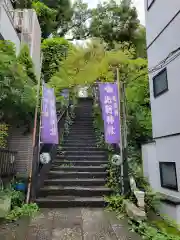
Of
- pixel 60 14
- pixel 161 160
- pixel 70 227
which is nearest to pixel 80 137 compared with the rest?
pixel 161 160

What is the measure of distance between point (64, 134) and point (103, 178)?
4.20 metres

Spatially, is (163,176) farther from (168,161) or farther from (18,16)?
(18,16)

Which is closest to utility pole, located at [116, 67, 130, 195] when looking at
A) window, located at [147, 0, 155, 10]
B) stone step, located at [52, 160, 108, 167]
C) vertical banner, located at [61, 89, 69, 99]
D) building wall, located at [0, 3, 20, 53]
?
stone step, located at [52, 160, 108, 167]

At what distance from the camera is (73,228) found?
457 centimetres

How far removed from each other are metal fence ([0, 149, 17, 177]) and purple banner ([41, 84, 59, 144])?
4.63 ft

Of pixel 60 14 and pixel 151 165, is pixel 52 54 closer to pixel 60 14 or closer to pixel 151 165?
pixel 60 14

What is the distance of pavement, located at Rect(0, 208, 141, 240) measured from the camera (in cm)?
418

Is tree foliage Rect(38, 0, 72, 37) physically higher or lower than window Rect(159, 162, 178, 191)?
higher

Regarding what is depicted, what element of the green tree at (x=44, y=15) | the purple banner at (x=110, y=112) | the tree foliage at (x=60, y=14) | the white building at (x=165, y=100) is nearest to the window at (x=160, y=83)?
the white building at (x=165, y=100)

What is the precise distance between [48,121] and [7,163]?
1.98 metres

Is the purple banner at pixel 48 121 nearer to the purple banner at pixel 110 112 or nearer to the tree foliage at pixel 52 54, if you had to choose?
the purple banner at pixel 110 112

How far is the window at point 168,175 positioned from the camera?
19.8 feet

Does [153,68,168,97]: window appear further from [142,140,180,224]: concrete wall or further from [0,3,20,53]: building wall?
[0,3,20,53]: building wall

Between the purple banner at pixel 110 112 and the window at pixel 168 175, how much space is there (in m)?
1.51
